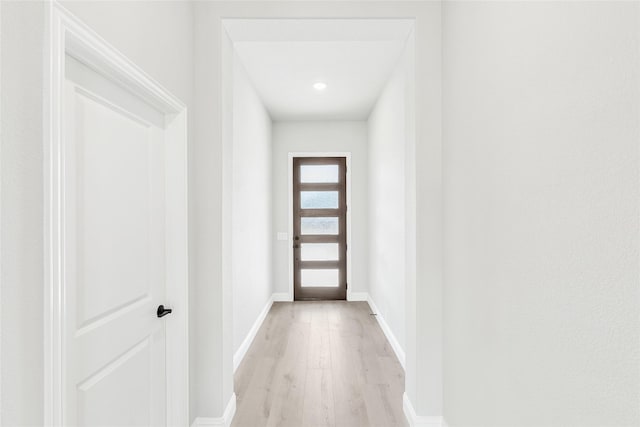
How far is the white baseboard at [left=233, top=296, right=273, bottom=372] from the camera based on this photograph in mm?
3127

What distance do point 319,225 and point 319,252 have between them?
422 mm

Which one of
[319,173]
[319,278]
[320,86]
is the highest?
[320,86]

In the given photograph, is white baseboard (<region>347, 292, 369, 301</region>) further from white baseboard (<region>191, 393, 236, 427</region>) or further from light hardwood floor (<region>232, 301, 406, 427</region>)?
white baseboard (<region>191, 393, 236, 427</region>)

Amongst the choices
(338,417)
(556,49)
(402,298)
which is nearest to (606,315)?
(556,49)

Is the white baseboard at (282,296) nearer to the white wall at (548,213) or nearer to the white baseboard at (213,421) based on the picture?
the white baseboard at (213,421)

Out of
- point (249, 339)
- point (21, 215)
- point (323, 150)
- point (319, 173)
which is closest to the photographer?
point (21, 215)

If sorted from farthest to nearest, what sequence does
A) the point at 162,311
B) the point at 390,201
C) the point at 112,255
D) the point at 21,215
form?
the point at 390,201
the point at 162,311
the point at 112,255
the point at 21,215

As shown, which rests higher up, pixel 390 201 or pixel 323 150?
pixel 323 150

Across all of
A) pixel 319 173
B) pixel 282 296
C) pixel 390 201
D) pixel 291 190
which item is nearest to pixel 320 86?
pixel 390 201

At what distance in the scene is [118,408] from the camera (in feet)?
4.64

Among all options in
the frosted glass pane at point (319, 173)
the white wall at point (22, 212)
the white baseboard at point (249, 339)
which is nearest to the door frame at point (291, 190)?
the frosted glass pane at point (319, 173)

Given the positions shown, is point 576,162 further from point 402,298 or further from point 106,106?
point 402,298

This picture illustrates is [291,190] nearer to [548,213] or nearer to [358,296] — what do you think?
[358,296]

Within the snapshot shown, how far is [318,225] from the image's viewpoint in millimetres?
5523
